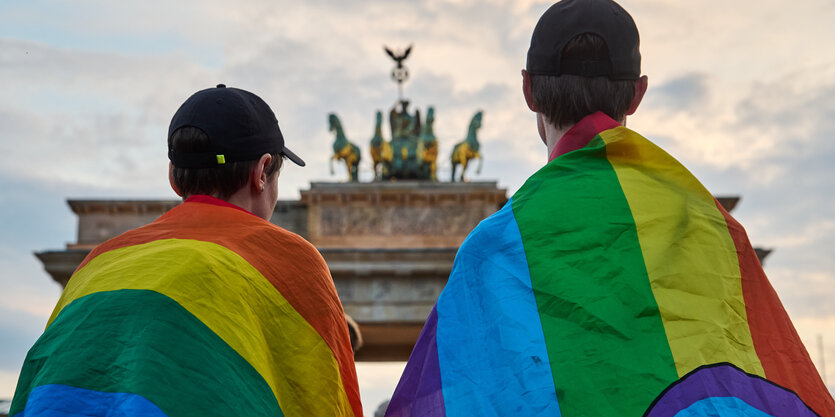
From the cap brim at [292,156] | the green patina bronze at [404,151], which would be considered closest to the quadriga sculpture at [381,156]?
the green patina bronze at [404,151]

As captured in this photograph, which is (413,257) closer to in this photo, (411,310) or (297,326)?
(411,310)

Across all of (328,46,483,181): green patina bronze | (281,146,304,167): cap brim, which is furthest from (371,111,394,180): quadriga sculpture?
(281,146,304,167): cap brim

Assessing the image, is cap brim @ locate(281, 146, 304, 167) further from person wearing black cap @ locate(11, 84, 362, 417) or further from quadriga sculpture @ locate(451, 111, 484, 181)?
quadriga sculpture @ locate(451, 111, 484, 181)

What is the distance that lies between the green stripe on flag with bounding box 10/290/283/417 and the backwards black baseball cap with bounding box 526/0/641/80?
107 cm

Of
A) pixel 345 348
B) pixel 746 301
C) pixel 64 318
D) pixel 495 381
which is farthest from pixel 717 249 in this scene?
pixel 64 318

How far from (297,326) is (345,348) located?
19cm

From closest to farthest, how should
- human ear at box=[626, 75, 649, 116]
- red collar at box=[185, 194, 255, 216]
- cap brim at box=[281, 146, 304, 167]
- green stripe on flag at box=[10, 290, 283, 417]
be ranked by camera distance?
green stripe on flag at box=[10, 290, 283, 417] < human ear at box=[626, 75, 649, 116] < red collar at box=[185, 194, 255, 216] < cap brim at box=[281, 146, 304, 167]

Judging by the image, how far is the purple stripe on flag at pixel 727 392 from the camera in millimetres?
2221

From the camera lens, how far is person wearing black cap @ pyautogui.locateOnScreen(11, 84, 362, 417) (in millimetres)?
2416

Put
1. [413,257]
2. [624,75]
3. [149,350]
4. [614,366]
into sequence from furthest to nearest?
[413,257] < [624,75] < [149,350] < [614,366]

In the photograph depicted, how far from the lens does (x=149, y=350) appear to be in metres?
2.43

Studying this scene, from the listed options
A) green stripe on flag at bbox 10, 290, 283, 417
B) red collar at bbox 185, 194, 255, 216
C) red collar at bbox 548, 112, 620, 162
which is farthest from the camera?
red collar at bbox 185, 194, 255, 216

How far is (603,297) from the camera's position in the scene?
236 centimetres

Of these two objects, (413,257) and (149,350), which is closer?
(149,350)
